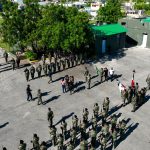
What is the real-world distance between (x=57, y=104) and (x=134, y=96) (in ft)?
20.0

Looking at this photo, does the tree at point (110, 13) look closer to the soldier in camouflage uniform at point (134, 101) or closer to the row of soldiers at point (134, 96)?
the row of soldiers at point (134, 96)

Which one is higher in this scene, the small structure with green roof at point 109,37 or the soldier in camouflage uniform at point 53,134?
the small structure with green roof at point 109,37

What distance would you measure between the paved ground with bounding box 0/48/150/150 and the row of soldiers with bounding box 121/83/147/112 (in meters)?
0.47

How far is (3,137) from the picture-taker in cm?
1972

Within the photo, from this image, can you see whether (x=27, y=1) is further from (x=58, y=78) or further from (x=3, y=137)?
(x=3, y=137)

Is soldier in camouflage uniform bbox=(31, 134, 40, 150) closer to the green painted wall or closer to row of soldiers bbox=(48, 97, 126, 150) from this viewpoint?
row of soldiers bbox=(48, 97, 126, 150)

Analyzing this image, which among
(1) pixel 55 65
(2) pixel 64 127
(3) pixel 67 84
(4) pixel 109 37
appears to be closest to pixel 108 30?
(4) pixel 109 37

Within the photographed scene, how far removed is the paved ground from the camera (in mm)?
19719

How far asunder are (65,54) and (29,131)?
15.3 metres

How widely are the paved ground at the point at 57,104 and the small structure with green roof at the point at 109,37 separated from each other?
2.86 m

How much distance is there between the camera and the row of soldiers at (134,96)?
22516 mm

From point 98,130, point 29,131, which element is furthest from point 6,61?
point 98,130

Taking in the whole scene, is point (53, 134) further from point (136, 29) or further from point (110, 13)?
point (110, 13)

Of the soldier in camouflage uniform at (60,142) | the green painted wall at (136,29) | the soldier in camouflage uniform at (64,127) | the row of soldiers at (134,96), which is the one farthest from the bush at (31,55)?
the soldier in camouflage uniform at (60,142)
